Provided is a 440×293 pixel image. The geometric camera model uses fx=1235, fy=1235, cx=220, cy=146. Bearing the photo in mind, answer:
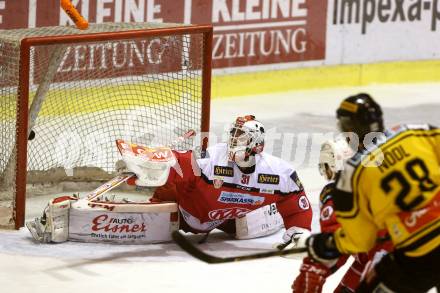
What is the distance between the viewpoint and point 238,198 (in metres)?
5.69

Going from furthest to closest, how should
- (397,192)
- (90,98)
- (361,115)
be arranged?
(90,98)
(361,115)
(397,192)

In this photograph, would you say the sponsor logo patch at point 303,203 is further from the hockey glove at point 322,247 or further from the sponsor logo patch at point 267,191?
the hockey glove at point 322,247

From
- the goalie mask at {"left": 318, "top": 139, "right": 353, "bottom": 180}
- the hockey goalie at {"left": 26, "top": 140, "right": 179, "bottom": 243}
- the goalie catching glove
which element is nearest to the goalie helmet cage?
the hockey goalie at {"left": 26, "top": 140, "right": 179, "bottom": 243}

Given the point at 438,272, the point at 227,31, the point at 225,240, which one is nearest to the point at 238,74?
the point at 227,31

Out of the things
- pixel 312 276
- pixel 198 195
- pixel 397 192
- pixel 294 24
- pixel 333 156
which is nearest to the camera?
pixel 397 192

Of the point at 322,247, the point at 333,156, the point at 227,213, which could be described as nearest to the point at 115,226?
the point at 227,213

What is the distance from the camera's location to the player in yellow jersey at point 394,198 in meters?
3.51

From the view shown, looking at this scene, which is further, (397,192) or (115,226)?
(115,226)

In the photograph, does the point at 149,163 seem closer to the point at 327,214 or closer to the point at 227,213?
the point at 227,213

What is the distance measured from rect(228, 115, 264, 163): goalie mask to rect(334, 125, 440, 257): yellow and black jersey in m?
1.96

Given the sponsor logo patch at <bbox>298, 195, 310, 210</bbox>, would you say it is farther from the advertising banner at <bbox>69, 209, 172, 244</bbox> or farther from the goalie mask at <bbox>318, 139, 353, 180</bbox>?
the goalie mask at <bbox>318, 139, 353, 180</bbox>

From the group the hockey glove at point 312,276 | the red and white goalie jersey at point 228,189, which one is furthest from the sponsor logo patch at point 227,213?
the hockey glove at point 312,276

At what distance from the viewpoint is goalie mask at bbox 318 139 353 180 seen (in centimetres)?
429

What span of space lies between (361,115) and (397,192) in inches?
10.9
